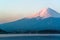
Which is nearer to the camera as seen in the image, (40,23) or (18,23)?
(40,23)

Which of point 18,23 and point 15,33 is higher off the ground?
point 18,23

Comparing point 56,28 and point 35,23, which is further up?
point 35,23

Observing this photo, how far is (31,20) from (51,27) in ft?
1.68

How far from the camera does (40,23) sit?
2.73 meters

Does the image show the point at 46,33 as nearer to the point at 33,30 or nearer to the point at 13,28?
the point at 33,30

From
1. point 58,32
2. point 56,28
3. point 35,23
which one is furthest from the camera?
point 35,23

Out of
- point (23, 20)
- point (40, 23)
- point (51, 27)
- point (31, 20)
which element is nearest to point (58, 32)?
point (51, 27)

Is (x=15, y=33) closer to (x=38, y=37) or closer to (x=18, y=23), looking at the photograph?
(x=18, y=23)

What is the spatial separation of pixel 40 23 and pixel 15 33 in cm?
64

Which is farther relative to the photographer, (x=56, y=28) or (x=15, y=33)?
(x=15, y=33)

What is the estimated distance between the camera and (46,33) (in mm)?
2764

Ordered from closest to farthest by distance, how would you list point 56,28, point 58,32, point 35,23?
point 56,28 < point 58,32 < point 35,23

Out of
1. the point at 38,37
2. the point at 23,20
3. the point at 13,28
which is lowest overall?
the point at 38,37

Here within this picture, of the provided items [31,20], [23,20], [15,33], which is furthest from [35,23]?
[15,33]
